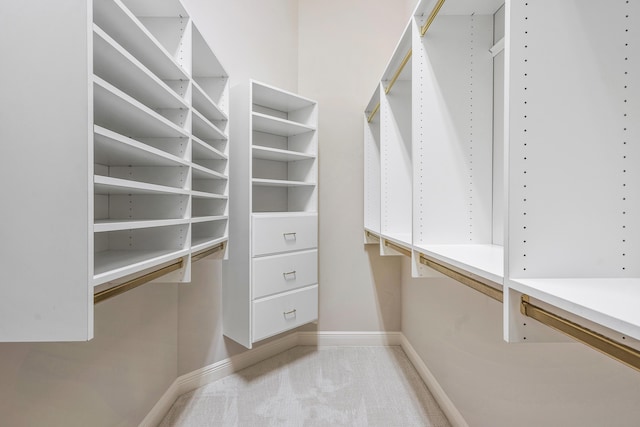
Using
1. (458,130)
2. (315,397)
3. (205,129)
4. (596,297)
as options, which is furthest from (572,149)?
(315,397)

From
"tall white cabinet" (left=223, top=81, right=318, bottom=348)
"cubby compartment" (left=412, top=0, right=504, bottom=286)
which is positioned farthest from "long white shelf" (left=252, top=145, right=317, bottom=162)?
"cubby compartment" (left=412, top=0, right=504, bottom=286)

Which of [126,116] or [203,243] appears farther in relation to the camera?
[203,243]

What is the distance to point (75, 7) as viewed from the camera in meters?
0.58

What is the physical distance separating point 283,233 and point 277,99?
939 millimetres

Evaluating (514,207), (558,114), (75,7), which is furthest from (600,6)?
(75,7)

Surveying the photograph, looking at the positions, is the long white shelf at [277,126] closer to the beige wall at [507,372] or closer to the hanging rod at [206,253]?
the hanging rod at [206,253]

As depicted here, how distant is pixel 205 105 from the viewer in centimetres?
141

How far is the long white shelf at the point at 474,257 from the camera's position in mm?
696

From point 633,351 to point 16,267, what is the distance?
993mm

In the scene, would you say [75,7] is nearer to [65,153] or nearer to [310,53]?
[65,153]

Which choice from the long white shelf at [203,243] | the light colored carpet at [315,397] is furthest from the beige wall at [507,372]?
the long white shelf at [203,243]

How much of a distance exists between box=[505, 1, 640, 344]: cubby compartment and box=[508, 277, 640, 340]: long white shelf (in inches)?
0.8

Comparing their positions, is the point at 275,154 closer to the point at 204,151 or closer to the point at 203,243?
the point at 204,151

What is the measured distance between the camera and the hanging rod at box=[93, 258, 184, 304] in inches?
27.2
